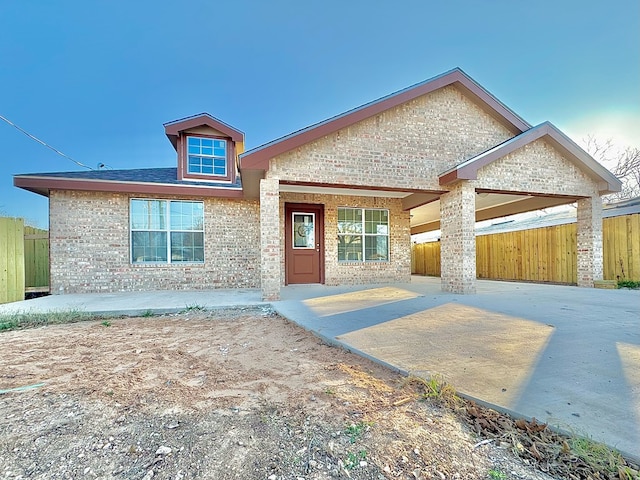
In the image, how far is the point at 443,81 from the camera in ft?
25.7

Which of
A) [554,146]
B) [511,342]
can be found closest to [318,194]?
[554,146]

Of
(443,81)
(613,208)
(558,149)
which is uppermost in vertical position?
(443,81)

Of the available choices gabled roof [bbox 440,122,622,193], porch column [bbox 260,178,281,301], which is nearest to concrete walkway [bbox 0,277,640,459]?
porch column [bbox 260,178,281,301]

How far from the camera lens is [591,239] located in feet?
28.3

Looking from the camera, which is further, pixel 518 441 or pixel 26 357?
pixel 26 357

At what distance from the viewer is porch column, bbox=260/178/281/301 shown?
21.4 feet

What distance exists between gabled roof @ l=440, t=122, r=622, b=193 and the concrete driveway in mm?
3136

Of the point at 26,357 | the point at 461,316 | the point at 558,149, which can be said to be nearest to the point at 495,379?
the point at 461,316

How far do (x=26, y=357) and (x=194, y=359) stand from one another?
1.86 m

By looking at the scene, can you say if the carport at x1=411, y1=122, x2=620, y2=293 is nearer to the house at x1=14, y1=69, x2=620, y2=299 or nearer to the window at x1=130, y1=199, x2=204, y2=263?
the house at x1=14, y1=69, x2=620, y2=299

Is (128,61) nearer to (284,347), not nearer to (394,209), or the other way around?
(394,209)

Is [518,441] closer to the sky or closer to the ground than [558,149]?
closer to the ground

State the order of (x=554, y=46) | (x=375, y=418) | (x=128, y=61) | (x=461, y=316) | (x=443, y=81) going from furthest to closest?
(x=128, y=61) < (x=554, y=46) < (x=443, y=81) < (x=461, y=316) < (x=375, y=418)

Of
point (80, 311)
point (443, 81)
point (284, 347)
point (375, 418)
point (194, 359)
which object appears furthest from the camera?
point (443, 81)
